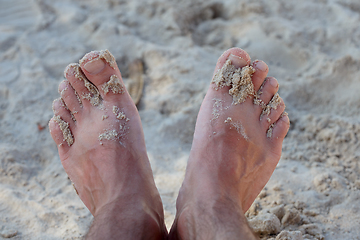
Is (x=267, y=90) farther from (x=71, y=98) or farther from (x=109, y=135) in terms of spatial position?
(x=71, y=98)

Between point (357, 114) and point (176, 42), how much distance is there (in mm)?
1287

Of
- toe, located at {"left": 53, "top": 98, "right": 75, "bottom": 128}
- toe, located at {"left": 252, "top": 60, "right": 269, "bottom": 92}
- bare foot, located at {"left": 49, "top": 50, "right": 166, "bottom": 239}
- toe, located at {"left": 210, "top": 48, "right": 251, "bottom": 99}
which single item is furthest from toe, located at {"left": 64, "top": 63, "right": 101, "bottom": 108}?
toe, located at {"left": 252, "top": 60, "right": 269, "bottom": 92}

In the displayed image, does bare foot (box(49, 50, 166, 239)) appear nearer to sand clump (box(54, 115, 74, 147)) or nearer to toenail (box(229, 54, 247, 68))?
sand clump (box(54, 115, 74, 147))

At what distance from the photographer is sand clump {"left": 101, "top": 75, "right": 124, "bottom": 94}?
54.1 inches

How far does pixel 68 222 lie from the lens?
1.28 metres

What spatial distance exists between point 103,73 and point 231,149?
2.19 feet

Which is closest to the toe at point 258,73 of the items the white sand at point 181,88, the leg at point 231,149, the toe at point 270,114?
the leg at point 231,149

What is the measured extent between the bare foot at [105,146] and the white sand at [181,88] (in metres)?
0.18

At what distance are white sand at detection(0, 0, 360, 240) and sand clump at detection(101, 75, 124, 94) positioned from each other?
0.44 m

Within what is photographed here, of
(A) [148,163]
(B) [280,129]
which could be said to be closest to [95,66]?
(A) [148,163]

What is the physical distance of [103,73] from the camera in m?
1.37

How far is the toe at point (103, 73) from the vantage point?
1.35 metres

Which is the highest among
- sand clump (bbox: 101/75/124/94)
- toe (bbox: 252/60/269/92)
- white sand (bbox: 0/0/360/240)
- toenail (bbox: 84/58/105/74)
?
toenail (bbox: 84/58/105/74)

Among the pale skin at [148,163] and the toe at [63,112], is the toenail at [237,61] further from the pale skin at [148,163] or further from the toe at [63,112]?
the toe at [63,112]
